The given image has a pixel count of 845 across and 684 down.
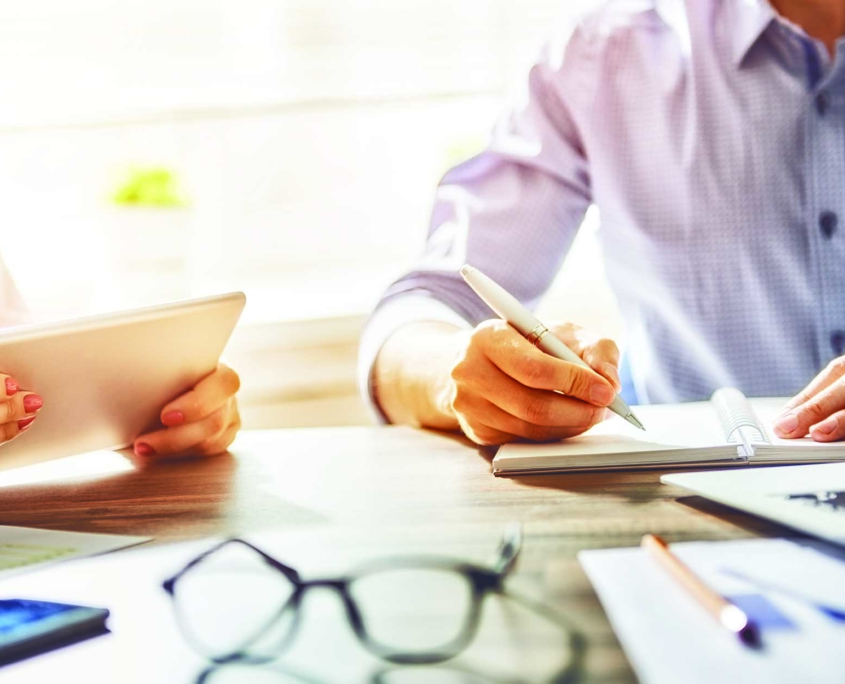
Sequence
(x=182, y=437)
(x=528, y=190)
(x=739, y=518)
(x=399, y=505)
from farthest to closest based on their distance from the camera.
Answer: (x=528, y=190)
(x=182, y=437)
(x=399, y=505)
(x=739, y=518)

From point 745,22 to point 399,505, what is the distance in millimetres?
836

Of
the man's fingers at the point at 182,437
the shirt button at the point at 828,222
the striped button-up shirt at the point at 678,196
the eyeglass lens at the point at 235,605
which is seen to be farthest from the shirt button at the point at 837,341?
the eyeglass lens at the point at 235,605

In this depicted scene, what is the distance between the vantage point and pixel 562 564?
48 cm

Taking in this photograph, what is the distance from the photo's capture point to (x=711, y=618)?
38 cm

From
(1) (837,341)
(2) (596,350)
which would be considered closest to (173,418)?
(2) (596,350)

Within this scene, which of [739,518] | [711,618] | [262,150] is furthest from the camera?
[262,150]

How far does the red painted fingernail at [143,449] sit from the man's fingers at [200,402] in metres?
0.03

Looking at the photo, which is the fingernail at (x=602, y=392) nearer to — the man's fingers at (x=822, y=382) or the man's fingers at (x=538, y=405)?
the man's fingers at (x=538, y=405)

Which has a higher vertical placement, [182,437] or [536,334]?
[536,334]

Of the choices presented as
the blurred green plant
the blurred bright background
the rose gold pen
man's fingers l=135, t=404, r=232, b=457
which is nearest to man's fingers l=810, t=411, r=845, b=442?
the rose gold pen

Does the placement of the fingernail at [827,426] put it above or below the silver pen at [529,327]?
below

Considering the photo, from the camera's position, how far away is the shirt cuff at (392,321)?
3.62 feet

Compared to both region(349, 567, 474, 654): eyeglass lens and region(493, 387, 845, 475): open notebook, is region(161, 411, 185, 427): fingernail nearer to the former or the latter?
region(493, 387, 845, 475): open notebook

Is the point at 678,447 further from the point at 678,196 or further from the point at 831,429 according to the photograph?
the point at 678,196
